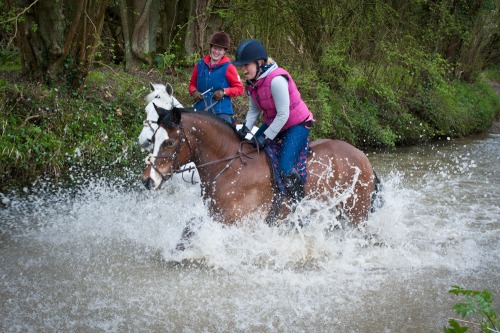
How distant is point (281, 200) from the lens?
17.5 ft

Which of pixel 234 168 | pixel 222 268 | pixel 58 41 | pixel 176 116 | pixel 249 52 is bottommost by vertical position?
pixel 222 268

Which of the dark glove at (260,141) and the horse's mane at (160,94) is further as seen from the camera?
the horse's mane at (160,94)

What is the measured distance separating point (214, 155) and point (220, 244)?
0.88 metres

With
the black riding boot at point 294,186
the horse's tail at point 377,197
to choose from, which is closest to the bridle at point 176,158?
the black riding boot at point 294,186

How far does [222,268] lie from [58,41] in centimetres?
586

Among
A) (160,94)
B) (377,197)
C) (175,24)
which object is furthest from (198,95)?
(175,24)

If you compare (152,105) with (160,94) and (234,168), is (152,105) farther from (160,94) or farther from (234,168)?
(234,168)

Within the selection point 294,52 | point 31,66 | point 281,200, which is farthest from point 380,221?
point 294,52

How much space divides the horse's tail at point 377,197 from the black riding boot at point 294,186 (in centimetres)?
103

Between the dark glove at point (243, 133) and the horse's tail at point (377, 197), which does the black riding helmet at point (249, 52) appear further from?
the horse's tail at point (377, 197)

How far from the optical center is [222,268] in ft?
17.4

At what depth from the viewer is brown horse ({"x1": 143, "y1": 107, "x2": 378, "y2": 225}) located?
15.5ft

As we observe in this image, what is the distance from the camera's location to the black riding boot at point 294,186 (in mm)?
5230

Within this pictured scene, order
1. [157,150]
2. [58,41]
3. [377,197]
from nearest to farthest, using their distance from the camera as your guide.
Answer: [157,150] < [377,197] < [58,41]
